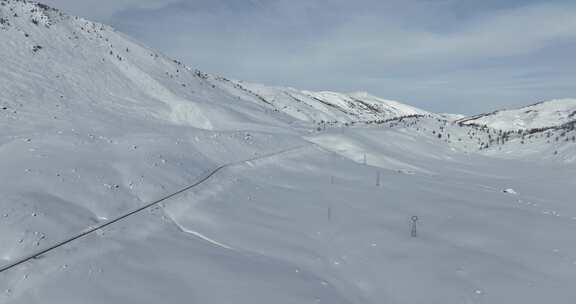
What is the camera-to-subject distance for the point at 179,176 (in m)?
13.6

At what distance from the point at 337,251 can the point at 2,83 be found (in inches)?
768

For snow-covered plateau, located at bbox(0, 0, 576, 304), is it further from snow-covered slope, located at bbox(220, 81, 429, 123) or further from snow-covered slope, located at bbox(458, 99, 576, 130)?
snow-covered slope, located at bbox(458, 99, 576, 130)

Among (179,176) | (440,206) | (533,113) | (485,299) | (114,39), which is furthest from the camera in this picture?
(533,113)

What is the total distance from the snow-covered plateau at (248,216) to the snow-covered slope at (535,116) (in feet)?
157

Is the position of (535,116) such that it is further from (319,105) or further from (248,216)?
(248,216)

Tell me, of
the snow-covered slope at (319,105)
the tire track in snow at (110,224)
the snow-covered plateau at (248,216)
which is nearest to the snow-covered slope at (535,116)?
the snow-covered slope at (319,105)

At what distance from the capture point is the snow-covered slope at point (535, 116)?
66875mm

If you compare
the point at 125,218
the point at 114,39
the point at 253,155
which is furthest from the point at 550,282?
the point at 114,39

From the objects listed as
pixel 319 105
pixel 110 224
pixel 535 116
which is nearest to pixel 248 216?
pixel 110 224

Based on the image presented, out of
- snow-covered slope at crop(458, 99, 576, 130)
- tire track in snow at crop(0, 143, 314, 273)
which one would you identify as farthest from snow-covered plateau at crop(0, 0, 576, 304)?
snow-covered slope at crop(458, 99, 576, 130)

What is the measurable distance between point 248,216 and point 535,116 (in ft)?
240

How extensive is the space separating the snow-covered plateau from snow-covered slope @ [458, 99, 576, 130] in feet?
157

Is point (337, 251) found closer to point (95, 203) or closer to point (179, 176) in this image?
point (95, 203)

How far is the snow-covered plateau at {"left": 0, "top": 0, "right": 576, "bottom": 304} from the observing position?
7051 mm
